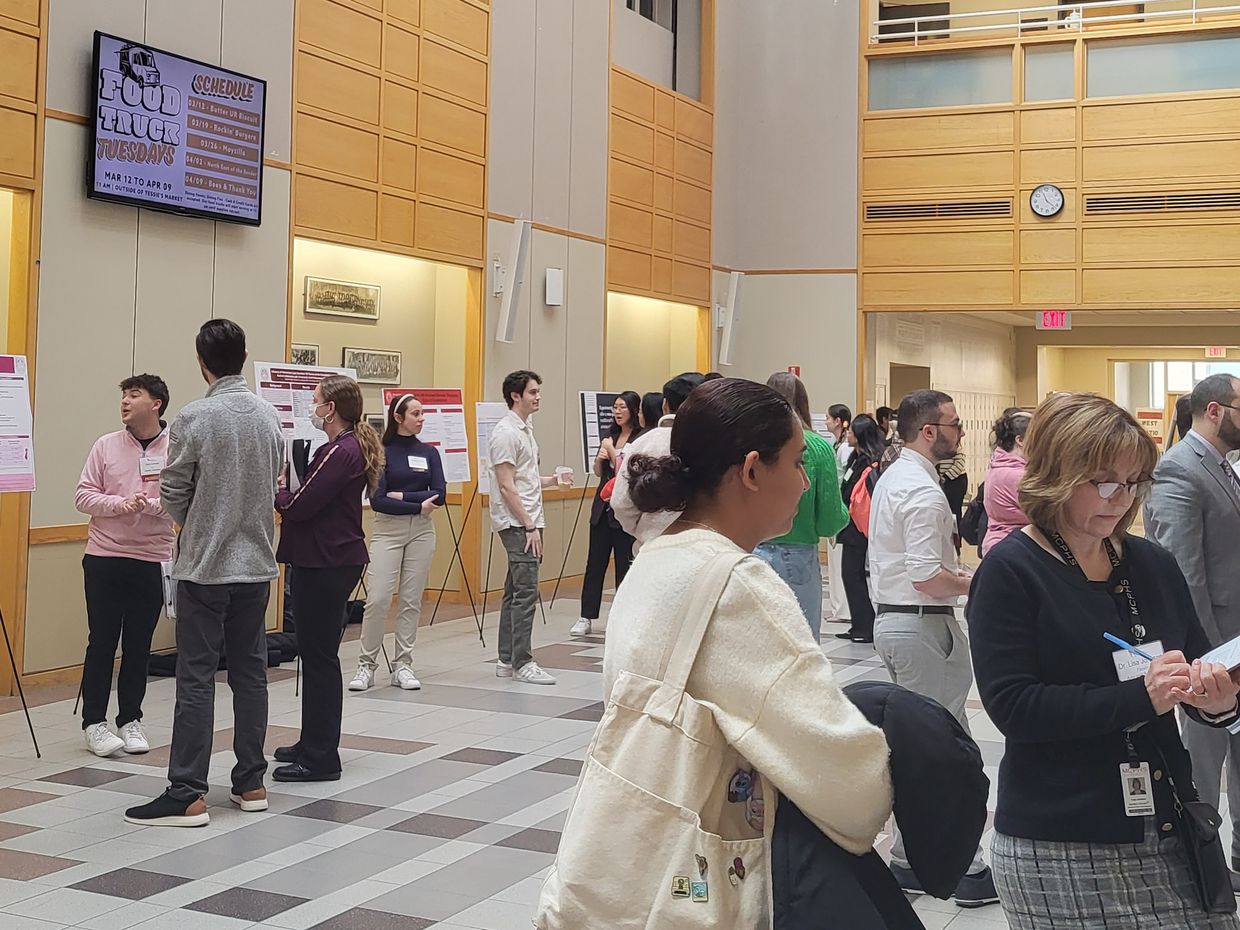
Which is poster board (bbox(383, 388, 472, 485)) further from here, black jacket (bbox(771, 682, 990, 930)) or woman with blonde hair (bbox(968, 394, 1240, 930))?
black jacket (bbox(771, 682, 990, 930))

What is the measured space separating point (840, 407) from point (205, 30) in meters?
6.38

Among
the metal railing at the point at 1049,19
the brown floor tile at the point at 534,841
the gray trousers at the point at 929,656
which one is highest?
the metal railing at the point at 1049,19

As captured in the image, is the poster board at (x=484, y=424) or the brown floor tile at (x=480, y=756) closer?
the brown floor tile at (x=480, y=756)

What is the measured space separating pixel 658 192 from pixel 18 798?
403 inches

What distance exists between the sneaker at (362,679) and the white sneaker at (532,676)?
0.87 meters

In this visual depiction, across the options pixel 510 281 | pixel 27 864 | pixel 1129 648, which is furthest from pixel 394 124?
pixel 1129 648

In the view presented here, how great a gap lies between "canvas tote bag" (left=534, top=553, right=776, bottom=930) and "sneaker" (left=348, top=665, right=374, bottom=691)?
19.8 feet

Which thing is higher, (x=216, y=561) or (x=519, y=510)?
(x=519, y=510)

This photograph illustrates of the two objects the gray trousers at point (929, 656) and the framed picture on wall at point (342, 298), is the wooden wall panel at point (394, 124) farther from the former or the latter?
the gray trousers at point (929, 656)

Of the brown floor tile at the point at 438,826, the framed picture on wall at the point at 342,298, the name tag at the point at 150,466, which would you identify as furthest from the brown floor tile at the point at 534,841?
the framed picture on wall at the point at 342,298

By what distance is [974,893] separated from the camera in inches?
162

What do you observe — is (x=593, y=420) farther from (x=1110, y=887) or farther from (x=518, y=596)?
(x=1110, y=887)

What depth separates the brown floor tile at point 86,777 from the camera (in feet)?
18.1

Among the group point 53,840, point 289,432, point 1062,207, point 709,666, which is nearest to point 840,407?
point 1062,207
